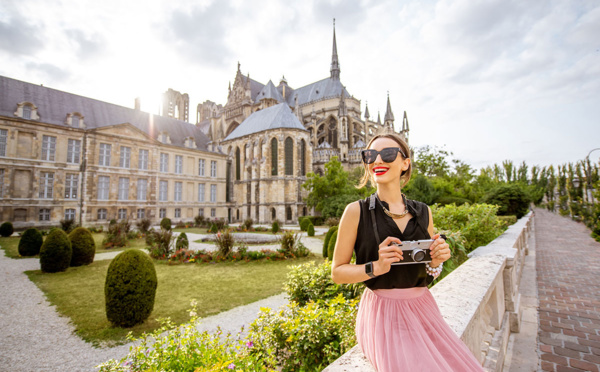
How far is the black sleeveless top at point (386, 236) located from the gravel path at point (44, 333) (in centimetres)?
386

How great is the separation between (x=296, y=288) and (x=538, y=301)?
449 cm

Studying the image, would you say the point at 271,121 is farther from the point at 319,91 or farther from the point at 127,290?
the point at 127,290

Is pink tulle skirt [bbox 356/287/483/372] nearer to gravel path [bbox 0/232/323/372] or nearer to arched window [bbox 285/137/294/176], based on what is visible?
gravel path [bbox 0/232/323/372]

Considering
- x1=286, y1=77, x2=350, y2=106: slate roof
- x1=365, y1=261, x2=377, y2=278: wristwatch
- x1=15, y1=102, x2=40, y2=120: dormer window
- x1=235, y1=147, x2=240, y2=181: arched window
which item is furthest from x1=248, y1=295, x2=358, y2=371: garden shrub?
x1=286, y1=77, x2=350, y2=106: slate roof

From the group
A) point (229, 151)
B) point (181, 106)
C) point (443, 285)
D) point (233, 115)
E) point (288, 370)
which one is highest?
point (181, 106)

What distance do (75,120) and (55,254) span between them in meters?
20.2

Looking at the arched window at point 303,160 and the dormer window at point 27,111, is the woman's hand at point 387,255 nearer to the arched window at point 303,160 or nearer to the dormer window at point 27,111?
the dormer window at point 27,111

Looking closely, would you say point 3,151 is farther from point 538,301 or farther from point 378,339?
point 538,301

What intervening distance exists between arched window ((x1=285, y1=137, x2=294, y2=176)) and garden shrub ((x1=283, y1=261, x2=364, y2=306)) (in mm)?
26829

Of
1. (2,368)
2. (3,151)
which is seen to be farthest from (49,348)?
(3,151)

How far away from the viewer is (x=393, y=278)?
1.54m

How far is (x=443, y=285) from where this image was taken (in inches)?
112

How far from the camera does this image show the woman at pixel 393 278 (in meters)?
1.39

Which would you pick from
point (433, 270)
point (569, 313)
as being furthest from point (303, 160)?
point (433, 270)
